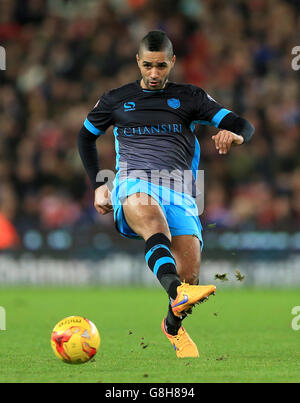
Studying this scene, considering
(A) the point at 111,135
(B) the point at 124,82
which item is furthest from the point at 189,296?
(B) the point at 124,82

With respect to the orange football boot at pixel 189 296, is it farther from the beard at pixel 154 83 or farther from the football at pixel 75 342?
the beard at pixel 154 83

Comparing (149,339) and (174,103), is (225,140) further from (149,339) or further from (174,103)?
(149,339)

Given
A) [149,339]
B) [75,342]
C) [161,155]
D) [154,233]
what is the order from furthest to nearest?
[149,339] < [161,155] < [154,233] < [75,342]

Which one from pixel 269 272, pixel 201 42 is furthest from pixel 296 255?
pixel 201 42

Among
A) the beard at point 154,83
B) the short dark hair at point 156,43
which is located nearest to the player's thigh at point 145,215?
the beard at point 154,83

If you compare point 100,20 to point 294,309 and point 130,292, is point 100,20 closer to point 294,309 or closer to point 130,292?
point 130,292

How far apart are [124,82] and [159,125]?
392 inches

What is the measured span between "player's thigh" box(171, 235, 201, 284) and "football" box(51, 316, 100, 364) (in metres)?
0.92

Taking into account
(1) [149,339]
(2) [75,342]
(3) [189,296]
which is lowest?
(1) [149,339]

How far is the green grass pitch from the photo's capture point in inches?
209

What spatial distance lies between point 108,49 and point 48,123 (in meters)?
1.85

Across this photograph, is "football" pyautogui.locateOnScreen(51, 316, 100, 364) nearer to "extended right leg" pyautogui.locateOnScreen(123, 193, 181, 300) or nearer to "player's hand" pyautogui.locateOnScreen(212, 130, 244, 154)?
"extended right leg" pyautogui.locateOnScreen(123, 193, 181, 300)

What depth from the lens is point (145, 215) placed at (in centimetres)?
607

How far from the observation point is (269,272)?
47.3ft
